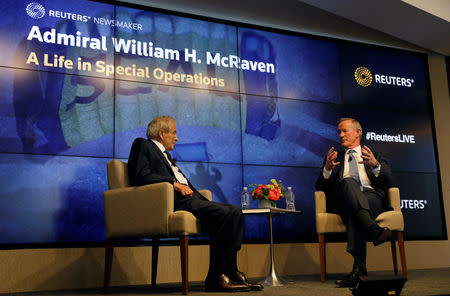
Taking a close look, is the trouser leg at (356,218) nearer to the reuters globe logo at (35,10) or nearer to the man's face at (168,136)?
the man's face at (168,136)

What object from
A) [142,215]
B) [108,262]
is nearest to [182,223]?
[142,215]

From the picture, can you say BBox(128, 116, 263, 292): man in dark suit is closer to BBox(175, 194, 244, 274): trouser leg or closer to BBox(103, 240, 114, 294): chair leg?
BBox(175, 194, 244, 274): trouser leg

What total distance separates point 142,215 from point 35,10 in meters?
2.16

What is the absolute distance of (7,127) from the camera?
4379mm

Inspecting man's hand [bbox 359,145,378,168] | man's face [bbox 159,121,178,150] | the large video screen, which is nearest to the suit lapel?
man's face [bbox 159,121,178,150]

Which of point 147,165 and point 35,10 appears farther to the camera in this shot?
point 35,10

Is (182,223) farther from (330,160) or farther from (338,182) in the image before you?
(338,182)

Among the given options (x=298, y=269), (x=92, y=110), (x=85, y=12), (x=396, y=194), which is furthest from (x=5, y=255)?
(x=396, y=194)

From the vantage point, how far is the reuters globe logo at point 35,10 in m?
4.64

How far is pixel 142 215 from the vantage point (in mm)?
3723

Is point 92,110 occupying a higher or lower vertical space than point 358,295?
higher

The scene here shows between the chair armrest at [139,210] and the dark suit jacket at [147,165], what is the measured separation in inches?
3.1

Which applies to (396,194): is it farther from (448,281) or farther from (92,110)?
(92,110)

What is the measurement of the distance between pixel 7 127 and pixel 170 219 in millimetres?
1707
